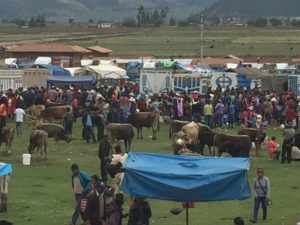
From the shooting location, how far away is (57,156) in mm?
27500

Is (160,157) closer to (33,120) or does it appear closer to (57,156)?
(57,156)

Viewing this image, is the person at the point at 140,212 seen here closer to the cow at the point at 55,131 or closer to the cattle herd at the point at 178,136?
the cattle herd at the point at 178,136

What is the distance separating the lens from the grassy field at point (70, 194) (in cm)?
1872

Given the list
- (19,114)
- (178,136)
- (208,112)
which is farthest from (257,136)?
(19,114)

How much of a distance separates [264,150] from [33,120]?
1027cm

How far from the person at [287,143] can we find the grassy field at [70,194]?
0.91 ft

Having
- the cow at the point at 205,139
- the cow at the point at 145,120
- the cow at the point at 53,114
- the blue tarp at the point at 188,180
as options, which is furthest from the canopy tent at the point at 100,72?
the blue tarp at the point at 188,180

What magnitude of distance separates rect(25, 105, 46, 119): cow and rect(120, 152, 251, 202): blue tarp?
19.9 m

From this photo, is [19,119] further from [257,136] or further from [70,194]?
[70,194]

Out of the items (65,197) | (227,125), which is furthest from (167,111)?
(65,197)

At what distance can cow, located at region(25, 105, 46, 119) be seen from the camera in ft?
116

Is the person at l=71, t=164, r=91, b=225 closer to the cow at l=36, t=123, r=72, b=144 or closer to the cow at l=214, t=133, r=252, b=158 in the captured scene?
the cow at l=214, t=133, r=252, b=158

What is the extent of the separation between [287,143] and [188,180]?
1112 centimetres

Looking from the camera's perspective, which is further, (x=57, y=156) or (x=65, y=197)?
(x=57, y=156)
